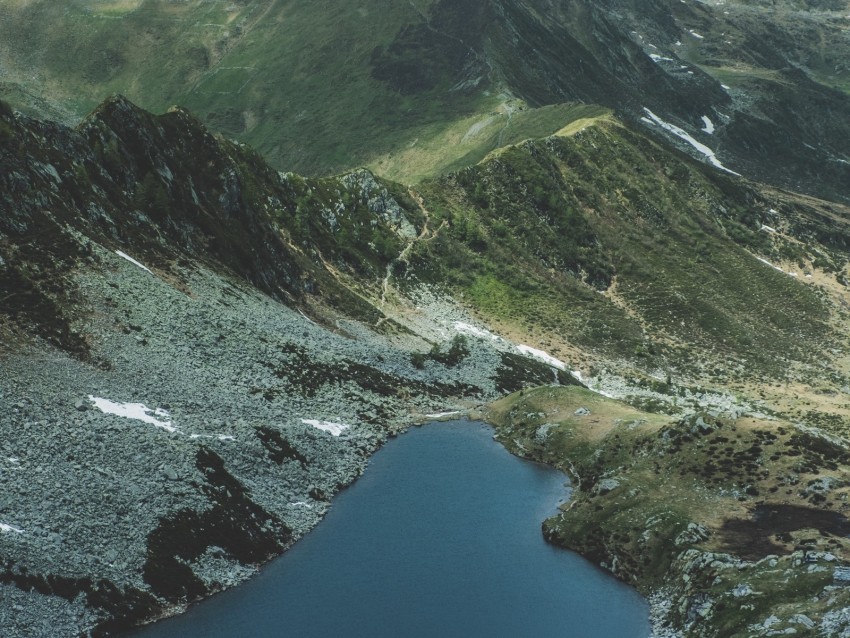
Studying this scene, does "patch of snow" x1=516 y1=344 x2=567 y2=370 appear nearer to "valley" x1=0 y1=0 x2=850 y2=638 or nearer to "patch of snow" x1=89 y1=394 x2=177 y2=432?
"valley" x1=0 y1=0 x2=850 y2=638

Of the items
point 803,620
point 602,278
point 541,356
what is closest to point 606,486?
point 803,620

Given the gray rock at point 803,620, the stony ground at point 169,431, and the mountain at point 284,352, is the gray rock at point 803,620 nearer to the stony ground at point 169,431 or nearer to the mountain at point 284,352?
the mountain at point 284,352

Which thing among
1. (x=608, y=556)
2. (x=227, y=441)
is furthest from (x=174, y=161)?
(x=608, y=556)

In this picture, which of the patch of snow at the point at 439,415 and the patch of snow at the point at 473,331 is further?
the patch of snow at the point at 473,331

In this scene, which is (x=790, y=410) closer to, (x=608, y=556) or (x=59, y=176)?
(x=608, y=556)

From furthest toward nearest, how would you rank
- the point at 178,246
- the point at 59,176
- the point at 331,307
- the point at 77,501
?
the point at 331,307 → the point at 178,246 → the point at 59,176 → the point at 77,501

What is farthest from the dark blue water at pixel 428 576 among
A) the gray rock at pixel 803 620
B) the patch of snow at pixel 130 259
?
the patch of snow at pixel 130 259
